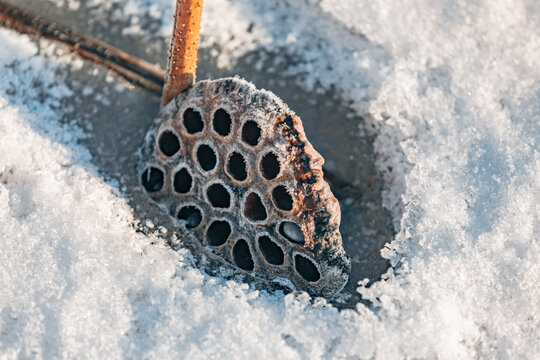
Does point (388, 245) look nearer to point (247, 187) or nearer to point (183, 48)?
point (247, 187)

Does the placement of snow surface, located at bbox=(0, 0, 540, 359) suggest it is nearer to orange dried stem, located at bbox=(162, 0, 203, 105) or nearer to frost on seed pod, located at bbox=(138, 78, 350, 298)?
frost on seed pod, located at bbox=(138, 78, 350, 298)

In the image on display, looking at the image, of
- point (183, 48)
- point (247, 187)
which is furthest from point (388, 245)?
point (183, 48)

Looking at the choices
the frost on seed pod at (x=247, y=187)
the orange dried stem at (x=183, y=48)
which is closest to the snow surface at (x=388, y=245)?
the frost on seed pod at (x=247, y=187)

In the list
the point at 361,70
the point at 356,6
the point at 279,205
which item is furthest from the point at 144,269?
the point at 356,6

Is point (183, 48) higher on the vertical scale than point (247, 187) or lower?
higher

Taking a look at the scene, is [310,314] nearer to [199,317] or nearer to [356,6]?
[199,317]
